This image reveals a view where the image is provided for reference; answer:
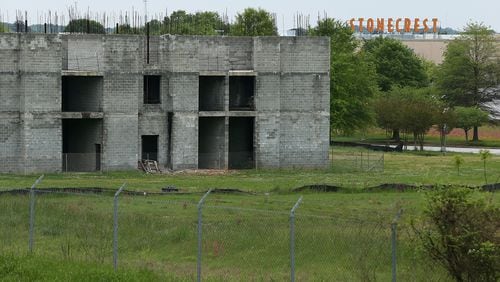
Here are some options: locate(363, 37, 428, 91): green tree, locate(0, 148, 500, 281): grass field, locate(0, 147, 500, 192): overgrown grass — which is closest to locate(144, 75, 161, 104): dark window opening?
locate(0, 147, 500, 192): overgrown grass

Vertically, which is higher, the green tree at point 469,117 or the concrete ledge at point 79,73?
the concrete ledge at point 79,73

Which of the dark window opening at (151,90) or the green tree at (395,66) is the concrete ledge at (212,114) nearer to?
the dark window opening at (151,90)

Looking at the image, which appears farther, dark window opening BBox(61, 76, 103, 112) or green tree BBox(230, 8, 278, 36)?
green tree BBox(230, 8, 278, 36)

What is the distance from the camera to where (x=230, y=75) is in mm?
68500

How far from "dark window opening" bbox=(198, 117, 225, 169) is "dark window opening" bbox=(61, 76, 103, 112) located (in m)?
7.65

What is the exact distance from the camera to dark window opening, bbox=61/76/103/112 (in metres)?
66.3

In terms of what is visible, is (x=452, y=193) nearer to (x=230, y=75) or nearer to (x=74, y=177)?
(x=74, y=177)

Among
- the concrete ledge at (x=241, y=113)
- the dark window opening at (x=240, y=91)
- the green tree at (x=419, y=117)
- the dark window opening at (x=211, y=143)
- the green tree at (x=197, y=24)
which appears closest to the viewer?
the concrete ledge at (x=241, y=113)

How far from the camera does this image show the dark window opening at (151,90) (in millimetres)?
68375

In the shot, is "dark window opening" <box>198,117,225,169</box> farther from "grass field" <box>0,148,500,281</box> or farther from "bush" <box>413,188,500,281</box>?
"bush" <box>413,188,500,281</box>

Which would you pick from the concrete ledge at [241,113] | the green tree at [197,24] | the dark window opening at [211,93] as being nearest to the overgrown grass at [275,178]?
the concrete ledge at [241,113]

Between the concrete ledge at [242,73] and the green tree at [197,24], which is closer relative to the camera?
the concrete ledge at [242,73]

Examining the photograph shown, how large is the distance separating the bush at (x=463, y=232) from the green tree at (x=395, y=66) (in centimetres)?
11575

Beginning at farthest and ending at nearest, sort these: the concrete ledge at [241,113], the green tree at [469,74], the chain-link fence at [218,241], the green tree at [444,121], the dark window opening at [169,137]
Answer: the green tree at [469,74]
the green tree at [444,121]
the concrete ledge at [241,113]
the dark window opening at [169,137]
the chain-link fence at [218,241]
